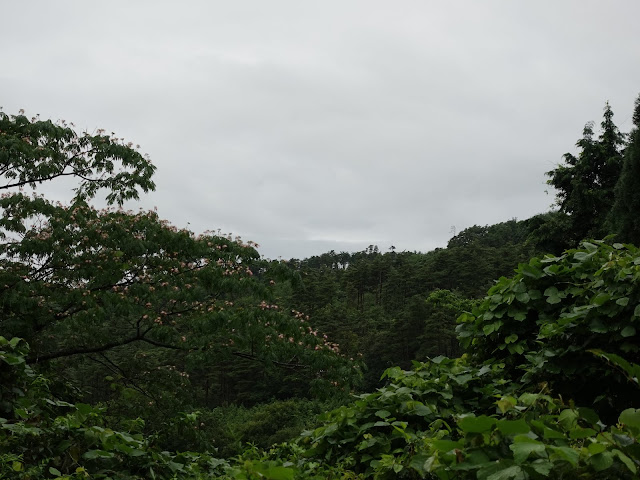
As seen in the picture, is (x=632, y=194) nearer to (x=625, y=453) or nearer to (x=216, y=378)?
(x=625, y=453)

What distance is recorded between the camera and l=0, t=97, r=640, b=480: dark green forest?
1.95 m

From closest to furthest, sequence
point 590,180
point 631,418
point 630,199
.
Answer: point 631,418, point 630,199, point 590,180

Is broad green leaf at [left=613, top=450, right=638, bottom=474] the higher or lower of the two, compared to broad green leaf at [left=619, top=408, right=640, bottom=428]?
lower

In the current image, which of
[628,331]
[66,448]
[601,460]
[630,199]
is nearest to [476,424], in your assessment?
[601,460]

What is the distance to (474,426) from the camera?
1.59 meters

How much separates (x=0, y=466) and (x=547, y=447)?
2.62 m

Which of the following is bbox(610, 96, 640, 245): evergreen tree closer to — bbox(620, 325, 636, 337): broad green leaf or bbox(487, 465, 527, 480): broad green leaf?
bbox(620, 325, 636, 337): broad green leaf

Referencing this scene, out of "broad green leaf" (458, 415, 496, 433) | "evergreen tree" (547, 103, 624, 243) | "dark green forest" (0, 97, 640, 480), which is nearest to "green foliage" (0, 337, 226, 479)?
"dark green forest" (0, 97, 640, 480)

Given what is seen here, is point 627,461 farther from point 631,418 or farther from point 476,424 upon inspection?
point 476,424

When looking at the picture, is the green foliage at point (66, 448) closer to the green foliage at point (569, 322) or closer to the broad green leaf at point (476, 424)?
the broad green leaf at point (476, 424)

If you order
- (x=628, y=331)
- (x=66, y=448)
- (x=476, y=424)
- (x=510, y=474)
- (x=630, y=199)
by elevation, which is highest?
(x=630, y=199)

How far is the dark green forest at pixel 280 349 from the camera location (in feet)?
6.39

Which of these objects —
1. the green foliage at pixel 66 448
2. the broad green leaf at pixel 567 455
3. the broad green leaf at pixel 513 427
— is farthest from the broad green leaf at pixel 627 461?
the green foliage at pixel 66 448

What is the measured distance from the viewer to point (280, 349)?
7.90 meters
